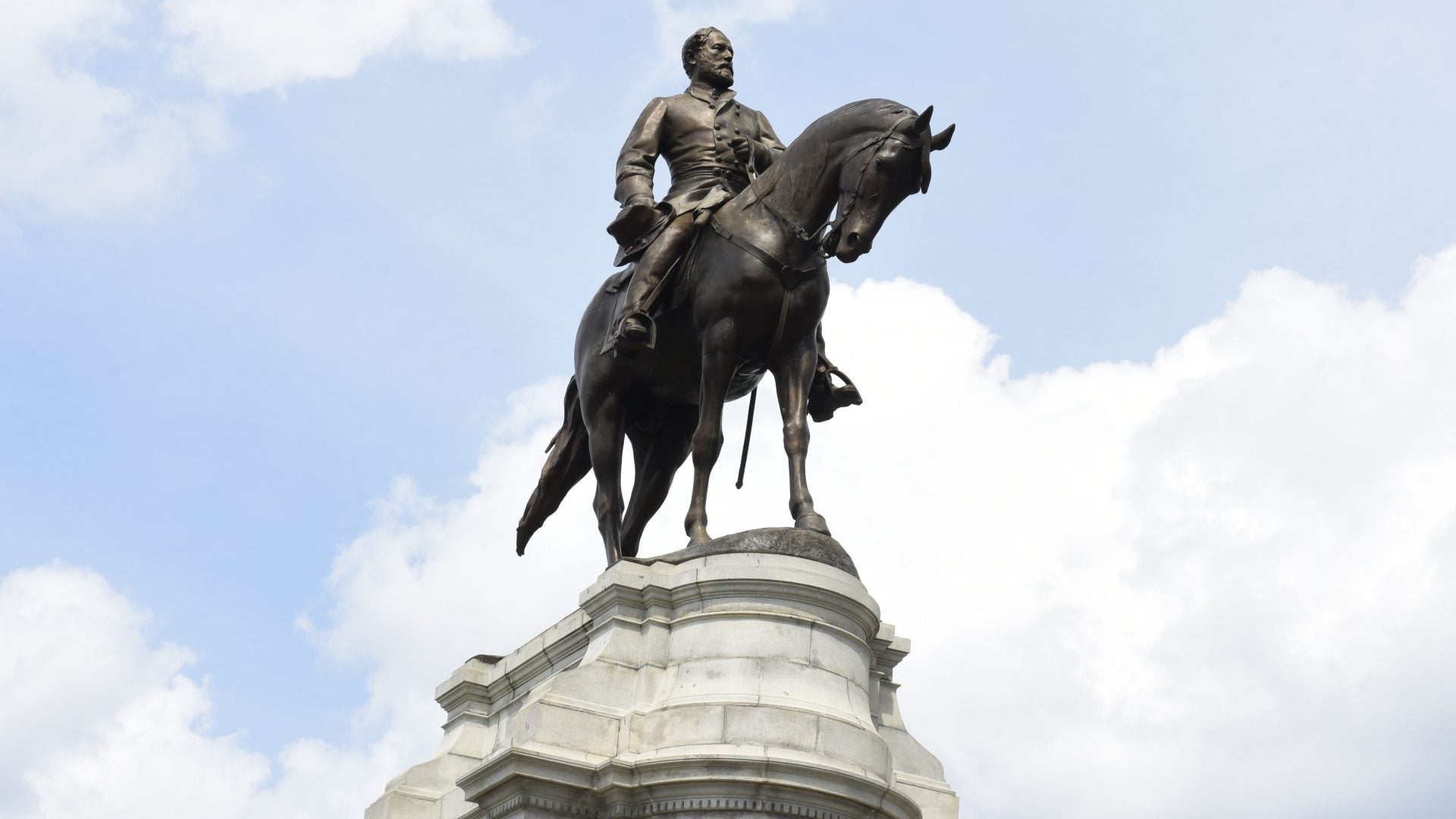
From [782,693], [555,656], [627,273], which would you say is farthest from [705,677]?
[627,273]

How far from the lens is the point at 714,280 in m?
14.9

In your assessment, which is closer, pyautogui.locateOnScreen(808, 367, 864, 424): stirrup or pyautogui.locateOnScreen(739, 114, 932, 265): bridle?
pyautogui.locateOnScreen(739, 114, 932, 265): bridle

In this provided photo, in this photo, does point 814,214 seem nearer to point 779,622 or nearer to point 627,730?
point 779,622

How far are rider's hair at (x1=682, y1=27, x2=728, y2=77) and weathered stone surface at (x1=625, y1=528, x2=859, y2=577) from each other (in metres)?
5.15

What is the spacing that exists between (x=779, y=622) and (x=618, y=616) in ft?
4.32

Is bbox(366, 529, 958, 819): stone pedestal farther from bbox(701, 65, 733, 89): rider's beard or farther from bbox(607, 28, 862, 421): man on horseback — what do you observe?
bbox(701, 65, 733, 89): rider's beard

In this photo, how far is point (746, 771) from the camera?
12.5 meters

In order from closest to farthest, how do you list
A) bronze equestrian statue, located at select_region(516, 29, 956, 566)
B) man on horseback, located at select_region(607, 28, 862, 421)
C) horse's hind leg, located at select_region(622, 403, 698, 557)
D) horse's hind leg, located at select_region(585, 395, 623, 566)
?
1. bronze equestrian statue, located at select_region(516, 29, 956, 566)
2. man on horseback, located at select_region(607, 28, 862, 421)
3. horse's hind leg, located at select_region(585, 395, 623, 566)
4. horse's hind leg, located at select_region(622, 403, 698, 557)

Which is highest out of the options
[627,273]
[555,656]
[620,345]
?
[627,273]

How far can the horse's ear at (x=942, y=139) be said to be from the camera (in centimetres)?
1441

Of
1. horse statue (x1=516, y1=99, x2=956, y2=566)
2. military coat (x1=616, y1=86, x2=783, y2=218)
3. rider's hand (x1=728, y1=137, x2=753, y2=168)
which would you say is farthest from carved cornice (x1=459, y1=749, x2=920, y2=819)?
rider's hand (x1=728, y1=137, x2=753, y2=168)

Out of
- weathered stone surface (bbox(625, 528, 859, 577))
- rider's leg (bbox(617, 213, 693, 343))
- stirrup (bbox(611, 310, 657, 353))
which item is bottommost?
weathered stone surface (bbox(625, 528, 859, 577))

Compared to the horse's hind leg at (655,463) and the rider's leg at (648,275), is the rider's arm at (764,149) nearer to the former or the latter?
the rider's leg at (648,275)

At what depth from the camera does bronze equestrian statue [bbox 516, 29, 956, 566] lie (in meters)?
14.5
